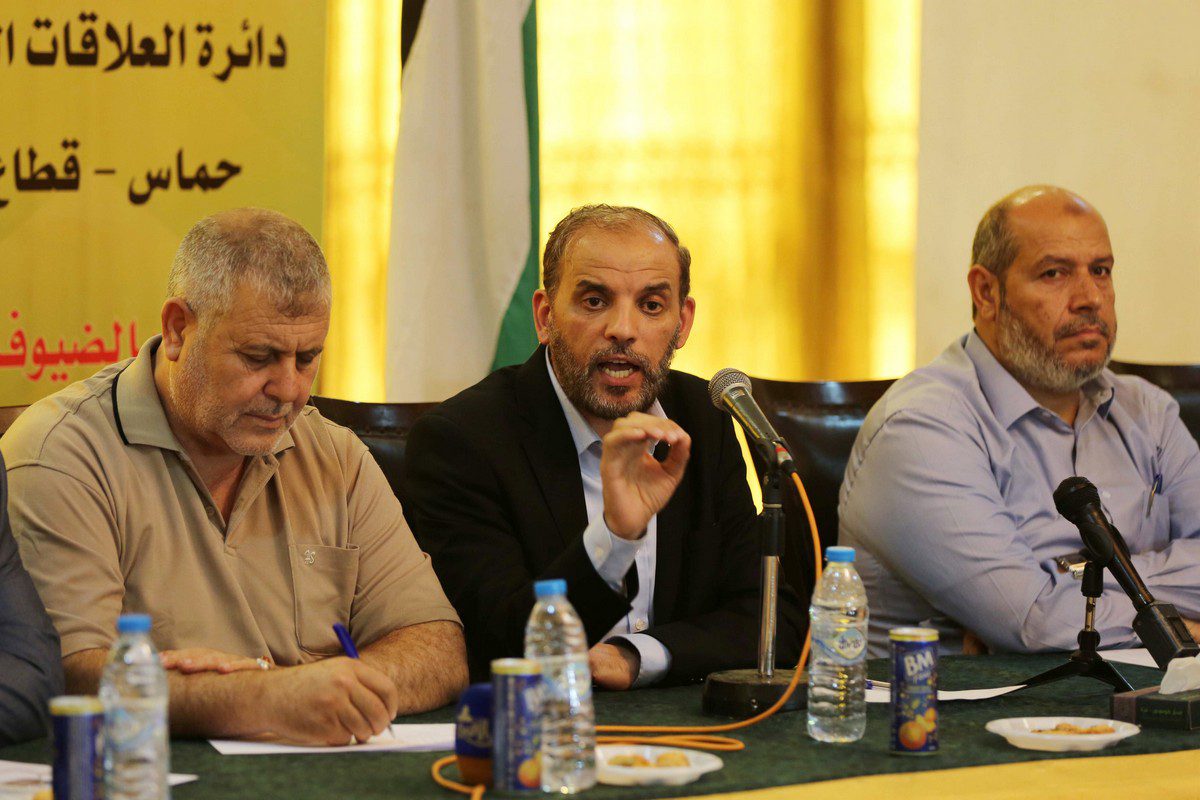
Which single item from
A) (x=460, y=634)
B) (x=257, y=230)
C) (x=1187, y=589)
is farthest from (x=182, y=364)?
(x=1187, y=589)

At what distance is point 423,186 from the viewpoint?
15.5ft

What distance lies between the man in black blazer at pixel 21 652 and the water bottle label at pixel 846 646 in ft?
3.53

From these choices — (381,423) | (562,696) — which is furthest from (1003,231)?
(562,696)

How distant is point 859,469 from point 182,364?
1599 millimetres

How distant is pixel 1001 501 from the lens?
320cm

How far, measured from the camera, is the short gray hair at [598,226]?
115 inches

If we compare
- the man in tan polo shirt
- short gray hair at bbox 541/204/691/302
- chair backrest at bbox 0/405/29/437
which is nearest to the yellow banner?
chair backrest at bbox 0/405/29/437

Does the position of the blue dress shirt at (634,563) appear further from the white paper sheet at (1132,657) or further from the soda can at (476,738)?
the white paper sheet at (1132,657)

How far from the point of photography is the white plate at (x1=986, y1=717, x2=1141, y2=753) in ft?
6.40

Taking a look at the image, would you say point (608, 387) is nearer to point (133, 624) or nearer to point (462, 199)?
point (133, 624)

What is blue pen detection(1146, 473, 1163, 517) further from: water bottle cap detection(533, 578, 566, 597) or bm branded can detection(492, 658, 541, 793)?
bm branded can detection(492, 658, 541, 793)

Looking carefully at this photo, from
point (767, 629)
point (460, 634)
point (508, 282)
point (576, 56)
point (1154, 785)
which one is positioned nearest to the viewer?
point (1154, 785)

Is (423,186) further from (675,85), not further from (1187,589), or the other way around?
(1187,589)

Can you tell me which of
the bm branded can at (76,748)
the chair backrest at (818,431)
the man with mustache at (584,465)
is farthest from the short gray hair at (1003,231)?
the bm branded can at (76,748)
